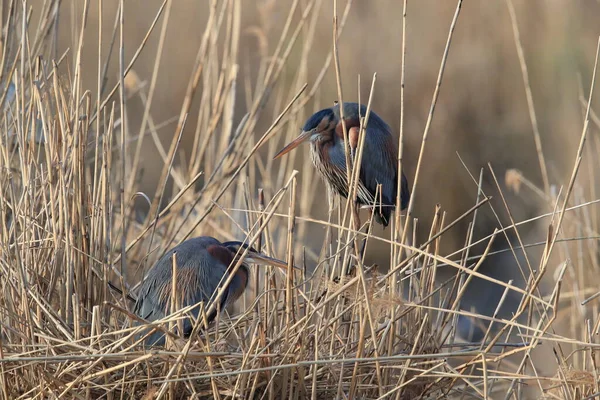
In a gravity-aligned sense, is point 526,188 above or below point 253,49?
below

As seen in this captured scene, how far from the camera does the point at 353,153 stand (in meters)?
3.44

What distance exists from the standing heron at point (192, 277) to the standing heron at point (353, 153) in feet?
2.19

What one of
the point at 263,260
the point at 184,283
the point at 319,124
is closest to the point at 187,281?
the point at 184,283

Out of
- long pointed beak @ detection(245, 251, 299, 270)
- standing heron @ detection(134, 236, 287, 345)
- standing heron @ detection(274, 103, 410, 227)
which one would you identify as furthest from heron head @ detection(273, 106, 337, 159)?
long pointed beak @ detection(245, 251, 299, 270)

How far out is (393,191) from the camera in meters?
3.76

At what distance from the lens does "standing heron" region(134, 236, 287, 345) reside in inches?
101

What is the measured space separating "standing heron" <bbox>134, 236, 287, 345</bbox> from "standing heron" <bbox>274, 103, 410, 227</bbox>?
67 centimetres

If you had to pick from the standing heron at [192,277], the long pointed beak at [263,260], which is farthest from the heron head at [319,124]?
the long pointed beak at [263,260]

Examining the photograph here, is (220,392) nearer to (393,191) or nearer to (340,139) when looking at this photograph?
(340,139)

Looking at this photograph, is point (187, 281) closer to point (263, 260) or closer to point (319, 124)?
point (263, 260)

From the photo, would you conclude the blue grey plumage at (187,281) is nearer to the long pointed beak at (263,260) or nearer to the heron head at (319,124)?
the long pointed beak at (263,260)

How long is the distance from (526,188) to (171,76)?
3023mm

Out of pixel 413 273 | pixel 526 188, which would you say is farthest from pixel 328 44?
pixel 413 273

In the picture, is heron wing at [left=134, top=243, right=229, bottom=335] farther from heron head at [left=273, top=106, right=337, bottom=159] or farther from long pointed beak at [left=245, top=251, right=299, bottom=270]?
heron head at [left=273, top=106, right=337, bottom=159]
